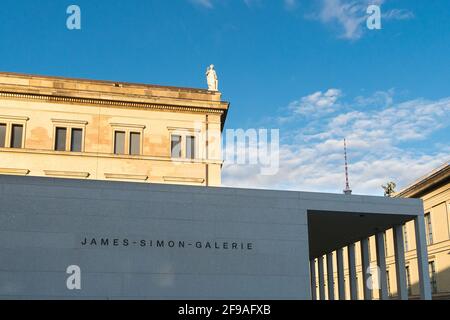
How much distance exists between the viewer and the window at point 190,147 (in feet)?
145

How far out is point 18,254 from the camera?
20359 millimetres

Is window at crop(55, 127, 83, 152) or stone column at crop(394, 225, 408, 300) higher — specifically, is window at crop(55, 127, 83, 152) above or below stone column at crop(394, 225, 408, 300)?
above

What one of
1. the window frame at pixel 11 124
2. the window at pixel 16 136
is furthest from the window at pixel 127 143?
the window at pixel 16 136

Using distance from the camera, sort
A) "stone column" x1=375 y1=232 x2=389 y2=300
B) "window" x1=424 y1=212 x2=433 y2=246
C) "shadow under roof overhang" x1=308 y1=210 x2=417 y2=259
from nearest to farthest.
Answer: "shadow under roof overhang" x1=308 y1=210 x2=417 y2=259 → "stone column" x1=375 y1=232 x2=389 y2=300 → "window" x1=424 y1=212 x2=433 y2=246

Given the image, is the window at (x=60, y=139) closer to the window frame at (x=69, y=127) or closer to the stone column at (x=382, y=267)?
the window frame at (x=69, y=127)

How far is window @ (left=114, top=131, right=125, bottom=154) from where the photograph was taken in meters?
43.2

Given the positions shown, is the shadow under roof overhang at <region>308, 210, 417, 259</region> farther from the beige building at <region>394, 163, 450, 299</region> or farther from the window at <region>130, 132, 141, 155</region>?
the beige building at <region>394, 163, 450, 299</region>

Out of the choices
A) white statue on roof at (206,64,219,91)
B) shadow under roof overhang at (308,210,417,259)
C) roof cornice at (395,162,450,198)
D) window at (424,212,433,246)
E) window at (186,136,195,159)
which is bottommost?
shadow under roof overhang at (308,210,417,259)

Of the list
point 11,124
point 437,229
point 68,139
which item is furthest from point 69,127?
point 437,229

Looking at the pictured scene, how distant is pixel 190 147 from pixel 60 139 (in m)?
10.4

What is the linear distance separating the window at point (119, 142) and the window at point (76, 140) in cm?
274

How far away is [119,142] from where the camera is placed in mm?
43281

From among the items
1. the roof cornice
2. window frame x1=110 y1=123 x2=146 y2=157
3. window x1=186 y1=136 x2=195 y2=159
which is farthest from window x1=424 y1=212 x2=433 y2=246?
window frame x1=110 y1=123 x2=146 y2=157
